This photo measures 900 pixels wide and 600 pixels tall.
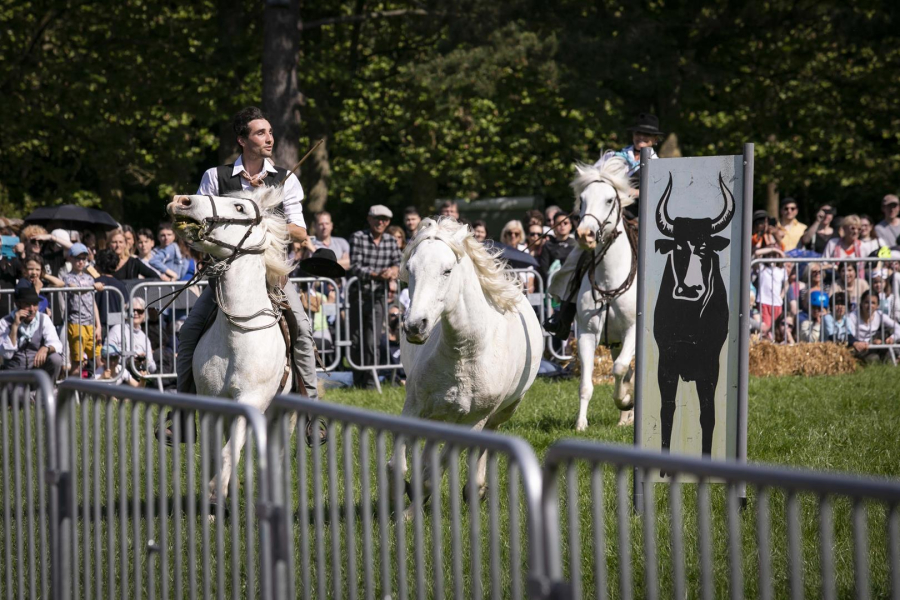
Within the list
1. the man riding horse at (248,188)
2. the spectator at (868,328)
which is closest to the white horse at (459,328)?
the man riding horse at (248,188)

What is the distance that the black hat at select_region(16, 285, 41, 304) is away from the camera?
39.6 feet

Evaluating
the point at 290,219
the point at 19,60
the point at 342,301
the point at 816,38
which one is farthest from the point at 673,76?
the point at 290,219

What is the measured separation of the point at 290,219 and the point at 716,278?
9.52 ft

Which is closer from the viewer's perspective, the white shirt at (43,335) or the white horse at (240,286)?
the white horse at (240,286)

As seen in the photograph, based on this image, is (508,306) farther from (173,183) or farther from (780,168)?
(780,168)

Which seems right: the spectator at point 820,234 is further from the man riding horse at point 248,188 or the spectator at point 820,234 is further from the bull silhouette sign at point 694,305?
the man riding horse at point 248,188

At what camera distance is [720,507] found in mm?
6719

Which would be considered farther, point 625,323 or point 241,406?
point 625,323

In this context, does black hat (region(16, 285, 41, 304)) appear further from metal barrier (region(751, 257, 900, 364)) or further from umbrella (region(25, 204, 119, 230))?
metal barrier (region(751, 257, 900, 364))

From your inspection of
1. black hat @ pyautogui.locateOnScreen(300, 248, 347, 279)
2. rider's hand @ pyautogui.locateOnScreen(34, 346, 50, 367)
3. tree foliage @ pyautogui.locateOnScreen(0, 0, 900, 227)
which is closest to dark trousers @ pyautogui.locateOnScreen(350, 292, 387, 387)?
rider's hand @ pyautogui.locateOnScreen(34, 346, 50, 367)

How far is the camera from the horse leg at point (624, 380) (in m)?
10.1

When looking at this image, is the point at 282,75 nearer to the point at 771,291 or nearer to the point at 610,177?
the point at 771,291

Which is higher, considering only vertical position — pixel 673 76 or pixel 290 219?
pixel 673 76

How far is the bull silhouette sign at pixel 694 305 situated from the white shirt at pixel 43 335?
7658 mm
